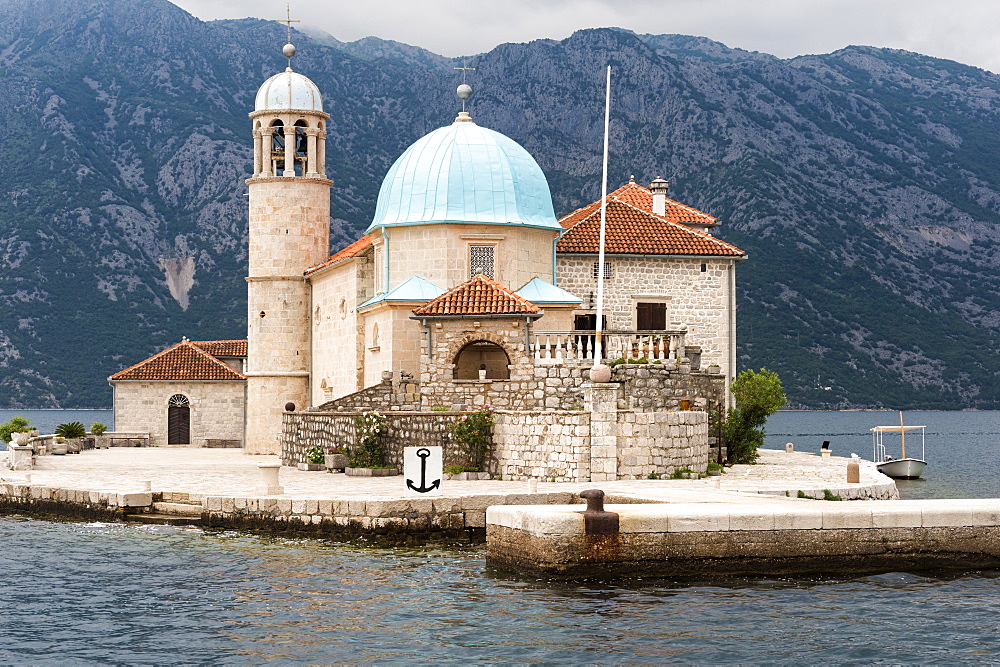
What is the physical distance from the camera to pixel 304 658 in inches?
572

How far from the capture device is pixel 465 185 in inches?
1388

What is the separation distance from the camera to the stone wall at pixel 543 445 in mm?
25031

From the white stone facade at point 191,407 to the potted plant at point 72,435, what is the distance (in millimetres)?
4712

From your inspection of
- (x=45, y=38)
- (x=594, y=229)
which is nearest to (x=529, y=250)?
(x=594, y=229)

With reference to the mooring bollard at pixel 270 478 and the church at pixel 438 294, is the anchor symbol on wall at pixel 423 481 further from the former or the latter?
the church at pixel 438 294

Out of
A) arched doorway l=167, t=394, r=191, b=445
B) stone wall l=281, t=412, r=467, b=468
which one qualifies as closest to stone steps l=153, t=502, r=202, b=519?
stone wall l=281, t=412, r=467, b=468

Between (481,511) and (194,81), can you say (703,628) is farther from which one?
(194,81)

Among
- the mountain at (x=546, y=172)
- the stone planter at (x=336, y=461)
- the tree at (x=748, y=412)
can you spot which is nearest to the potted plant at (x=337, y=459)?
the stone planter at (x=336, y=461)

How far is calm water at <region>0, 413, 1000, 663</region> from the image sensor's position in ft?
48.7

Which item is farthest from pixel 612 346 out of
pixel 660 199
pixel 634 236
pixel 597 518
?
pixel 660 199

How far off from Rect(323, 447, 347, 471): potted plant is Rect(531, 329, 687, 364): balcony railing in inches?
199

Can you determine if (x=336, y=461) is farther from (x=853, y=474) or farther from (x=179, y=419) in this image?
(x=179, y=419)

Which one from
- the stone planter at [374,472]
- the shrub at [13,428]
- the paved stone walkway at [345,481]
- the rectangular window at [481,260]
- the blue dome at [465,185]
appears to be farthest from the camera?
the shrub at [13,428]

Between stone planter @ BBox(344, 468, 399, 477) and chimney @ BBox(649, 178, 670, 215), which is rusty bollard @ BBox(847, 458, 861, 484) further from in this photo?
chimney @ BBox(649, 178, 670, 215)
